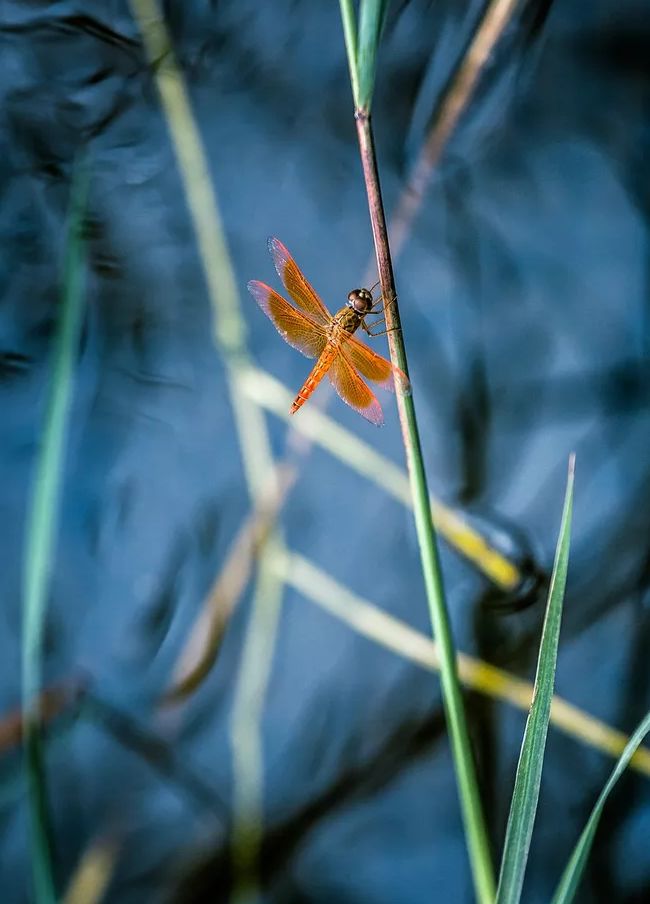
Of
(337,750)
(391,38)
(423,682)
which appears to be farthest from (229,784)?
(391,38)

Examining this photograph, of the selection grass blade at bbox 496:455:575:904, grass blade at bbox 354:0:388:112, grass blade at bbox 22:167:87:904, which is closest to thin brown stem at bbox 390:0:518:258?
grass blade at bbox 22:167:87:904

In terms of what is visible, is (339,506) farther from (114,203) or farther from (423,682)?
(114,203)

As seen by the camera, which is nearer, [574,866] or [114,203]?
[574,866]

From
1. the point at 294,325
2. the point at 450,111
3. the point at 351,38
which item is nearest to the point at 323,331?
the point at 294,325

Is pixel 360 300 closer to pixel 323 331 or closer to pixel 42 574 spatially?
pixel 323 331

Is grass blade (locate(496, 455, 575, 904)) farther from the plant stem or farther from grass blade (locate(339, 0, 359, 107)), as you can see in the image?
grass blade (locate(339, 0, 359, 107))

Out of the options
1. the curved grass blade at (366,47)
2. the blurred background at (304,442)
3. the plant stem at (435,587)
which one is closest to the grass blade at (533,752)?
the plant stem at (435,587)

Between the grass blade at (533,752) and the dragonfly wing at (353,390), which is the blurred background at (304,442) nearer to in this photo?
the dragonfly wing at (353,390)
